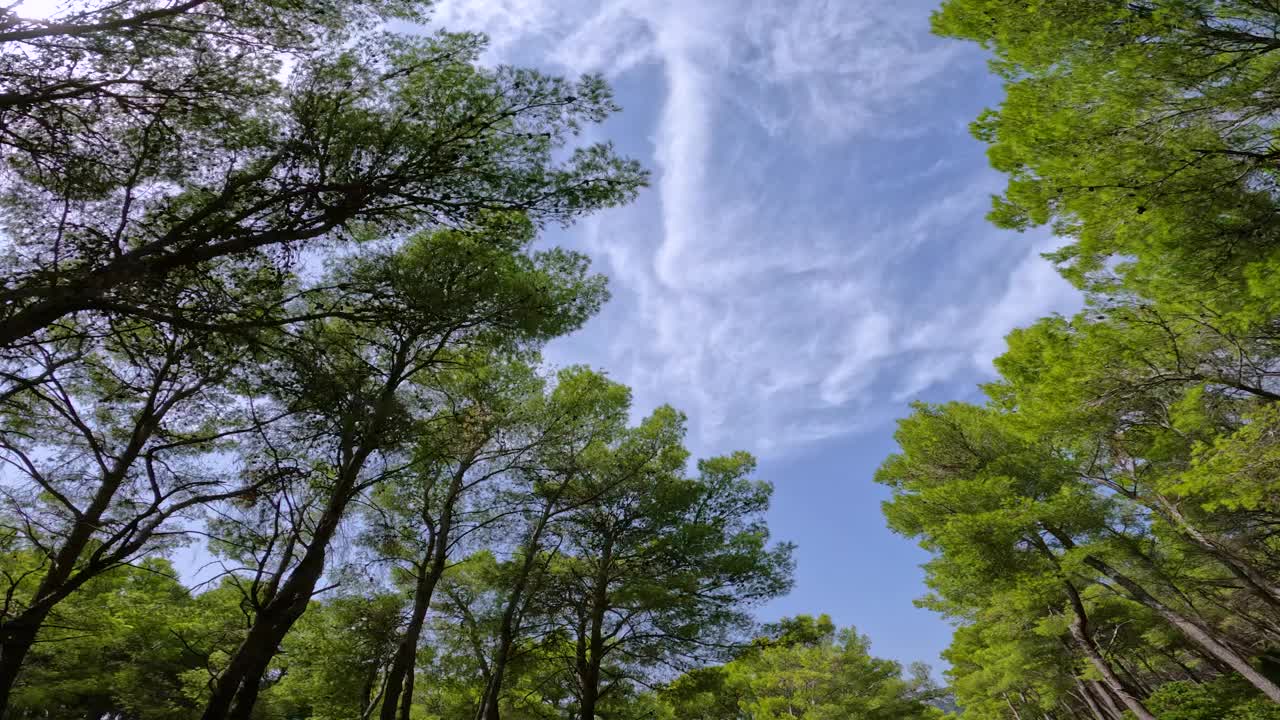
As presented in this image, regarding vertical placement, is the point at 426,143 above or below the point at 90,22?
above

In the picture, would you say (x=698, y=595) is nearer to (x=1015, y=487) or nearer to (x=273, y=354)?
(x=1015, y=487)

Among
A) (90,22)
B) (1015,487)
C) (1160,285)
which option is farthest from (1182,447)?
(90,22)

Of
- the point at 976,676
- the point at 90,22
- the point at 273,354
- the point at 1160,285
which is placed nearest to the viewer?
the point at 90,22

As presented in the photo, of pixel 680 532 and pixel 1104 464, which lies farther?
pixel 1104 464

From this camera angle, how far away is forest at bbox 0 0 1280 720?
3793 millimetres

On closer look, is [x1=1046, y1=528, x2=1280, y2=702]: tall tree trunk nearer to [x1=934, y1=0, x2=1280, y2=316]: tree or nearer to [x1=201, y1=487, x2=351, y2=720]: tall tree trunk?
[x1=934, y1=0, x2=1280, y2=316]: tree

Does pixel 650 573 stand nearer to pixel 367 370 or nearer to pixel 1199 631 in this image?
pixel 367 370

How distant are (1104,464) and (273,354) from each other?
15.1 metres

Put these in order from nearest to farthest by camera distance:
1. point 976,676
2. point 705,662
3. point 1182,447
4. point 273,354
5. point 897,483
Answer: point 273,354 → point 1182,447 → point 705,662 → point 897,483 → point 976,676

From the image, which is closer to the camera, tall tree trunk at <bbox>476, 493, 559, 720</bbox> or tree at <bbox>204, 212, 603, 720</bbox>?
tree at <bbox>204, 212, 603, 720</bbox>

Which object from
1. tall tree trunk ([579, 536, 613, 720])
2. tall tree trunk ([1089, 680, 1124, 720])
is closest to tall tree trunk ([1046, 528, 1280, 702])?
tall tree trunk ([579, 536, 613, 720])

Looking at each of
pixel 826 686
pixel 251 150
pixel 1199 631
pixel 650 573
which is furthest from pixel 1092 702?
pixel 251 150

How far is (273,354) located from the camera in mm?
4543

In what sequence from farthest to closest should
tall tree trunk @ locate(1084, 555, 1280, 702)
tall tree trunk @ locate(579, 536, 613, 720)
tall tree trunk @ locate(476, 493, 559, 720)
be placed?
tall tree trunk @ locate(579, 536, 613, 720) < tall tree trunk @ locate(1084, 555, 1280, 702) < tall tree trunk @ locate(476, 493, 559, 720)
